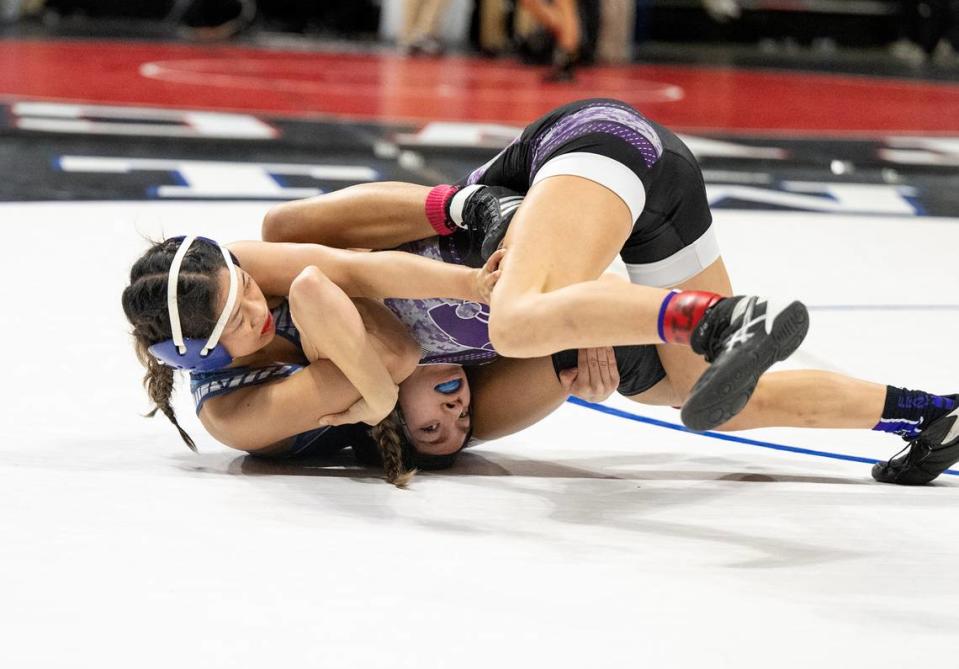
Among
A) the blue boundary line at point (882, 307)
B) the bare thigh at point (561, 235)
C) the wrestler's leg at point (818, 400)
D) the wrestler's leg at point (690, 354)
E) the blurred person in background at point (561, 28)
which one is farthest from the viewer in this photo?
the blurred person in background at point (561, 28)

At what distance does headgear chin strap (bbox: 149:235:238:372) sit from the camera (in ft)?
8.20

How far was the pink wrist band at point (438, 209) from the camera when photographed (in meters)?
2.81

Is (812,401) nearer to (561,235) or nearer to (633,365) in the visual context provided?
(633,365)

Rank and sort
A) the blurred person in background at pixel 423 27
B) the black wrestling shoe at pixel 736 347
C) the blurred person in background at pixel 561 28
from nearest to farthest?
1. the black wrestling shoe at pixel 736 347
2. the blurred person in background at pixel 561 28
3. the blurred person in background at pixel 423 27

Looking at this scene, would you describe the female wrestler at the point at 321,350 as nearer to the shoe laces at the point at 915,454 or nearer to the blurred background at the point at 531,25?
the shoe laces at the point at 915,454

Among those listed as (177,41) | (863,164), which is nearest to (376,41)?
(177,41)

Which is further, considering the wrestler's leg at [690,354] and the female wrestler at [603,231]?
the wrestler's leg at [690,354]

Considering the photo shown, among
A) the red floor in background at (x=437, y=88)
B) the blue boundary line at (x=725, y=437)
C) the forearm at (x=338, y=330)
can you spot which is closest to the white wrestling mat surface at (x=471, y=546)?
the blue boundary line at (x=725, y=437)

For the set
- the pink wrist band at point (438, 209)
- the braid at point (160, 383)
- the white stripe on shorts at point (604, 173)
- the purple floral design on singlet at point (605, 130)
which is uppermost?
the purple floral design on singlet at point (605, 130)

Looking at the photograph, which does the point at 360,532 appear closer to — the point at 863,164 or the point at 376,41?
the point at 863,164

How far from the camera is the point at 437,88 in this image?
9648mm

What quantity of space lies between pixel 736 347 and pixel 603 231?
19.9 inches

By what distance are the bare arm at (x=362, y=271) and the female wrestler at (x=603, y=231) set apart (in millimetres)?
128

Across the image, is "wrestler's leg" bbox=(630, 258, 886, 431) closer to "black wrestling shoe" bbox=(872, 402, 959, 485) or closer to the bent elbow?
"black wrestling shoe" bbox=(872, 402, 959, 485)
